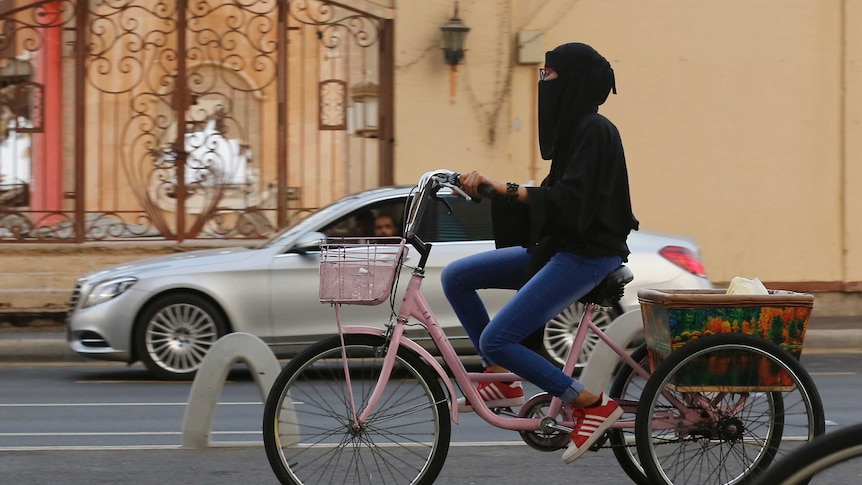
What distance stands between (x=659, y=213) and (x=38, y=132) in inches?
279

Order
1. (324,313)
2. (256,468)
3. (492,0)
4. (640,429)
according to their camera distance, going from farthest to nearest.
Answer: (492,0) < (324,313) < (256,468) < (640,429)

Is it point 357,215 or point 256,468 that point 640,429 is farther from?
point 357,215

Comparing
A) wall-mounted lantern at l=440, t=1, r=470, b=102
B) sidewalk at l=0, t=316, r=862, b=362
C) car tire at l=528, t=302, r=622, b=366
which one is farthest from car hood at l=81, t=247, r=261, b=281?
wall-mounted lantern at l=440, t=1, r=470, b=102

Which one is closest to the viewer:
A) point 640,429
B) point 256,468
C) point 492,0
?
point 640,429

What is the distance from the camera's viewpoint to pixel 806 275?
572 inches

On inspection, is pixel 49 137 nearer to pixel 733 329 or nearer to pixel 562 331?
pixel 562 331

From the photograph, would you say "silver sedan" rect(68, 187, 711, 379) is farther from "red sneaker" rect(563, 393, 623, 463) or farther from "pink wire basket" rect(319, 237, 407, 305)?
"pink wire basket" rect(319, 237, 407, 305)

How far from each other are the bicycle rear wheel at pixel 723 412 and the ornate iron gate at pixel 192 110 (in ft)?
32.6

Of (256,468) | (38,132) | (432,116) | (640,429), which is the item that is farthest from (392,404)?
(38,132)

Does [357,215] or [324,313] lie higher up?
[357,215]

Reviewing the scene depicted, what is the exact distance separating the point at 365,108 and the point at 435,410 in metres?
10.1

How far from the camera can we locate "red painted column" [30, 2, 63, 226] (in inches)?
559

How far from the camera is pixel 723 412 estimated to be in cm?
464

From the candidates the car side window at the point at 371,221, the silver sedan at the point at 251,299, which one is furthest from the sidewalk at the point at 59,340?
the car side window at the point at 371,221
